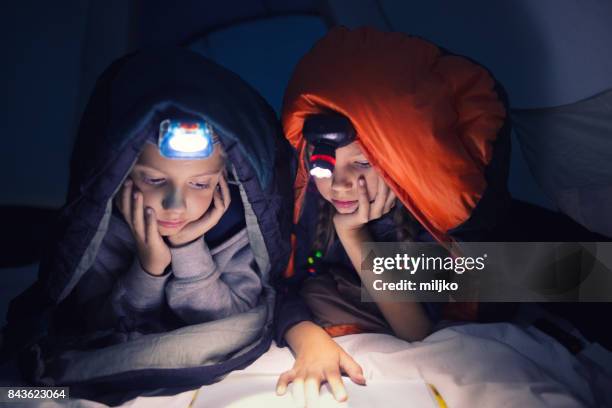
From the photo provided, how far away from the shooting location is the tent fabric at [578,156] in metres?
0.93

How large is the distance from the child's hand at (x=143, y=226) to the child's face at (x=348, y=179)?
35 cm

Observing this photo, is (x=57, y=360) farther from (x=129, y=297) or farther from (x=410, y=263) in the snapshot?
(x=410, y=263)

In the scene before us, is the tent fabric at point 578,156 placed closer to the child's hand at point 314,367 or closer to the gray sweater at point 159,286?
the child's hand at point 314,367

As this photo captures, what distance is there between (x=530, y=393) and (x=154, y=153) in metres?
0.79

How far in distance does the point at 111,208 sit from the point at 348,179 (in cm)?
49

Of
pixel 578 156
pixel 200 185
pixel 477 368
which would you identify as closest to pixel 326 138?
pixel 200 185

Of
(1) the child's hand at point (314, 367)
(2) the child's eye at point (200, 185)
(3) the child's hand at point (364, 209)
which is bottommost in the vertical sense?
(1) the child's hand at point (314, 367)

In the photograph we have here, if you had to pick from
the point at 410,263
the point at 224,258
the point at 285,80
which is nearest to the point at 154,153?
the point at 224,258

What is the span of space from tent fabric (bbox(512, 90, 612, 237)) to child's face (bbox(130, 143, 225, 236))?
860mm

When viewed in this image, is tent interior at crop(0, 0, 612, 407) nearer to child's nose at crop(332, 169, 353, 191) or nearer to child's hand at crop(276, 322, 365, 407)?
child's hand at crop(276, 322, 365, 407)

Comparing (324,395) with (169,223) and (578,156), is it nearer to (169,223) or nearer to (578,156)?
(169,223)

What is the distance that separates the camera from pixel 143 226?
0.73 meters

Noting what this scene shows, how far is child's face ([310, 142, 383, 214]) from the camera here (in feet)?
2.66

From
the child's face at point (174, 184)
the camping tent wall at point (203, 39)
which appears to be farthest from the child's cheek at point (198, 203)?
the camping tent wall at point (203, 39)
